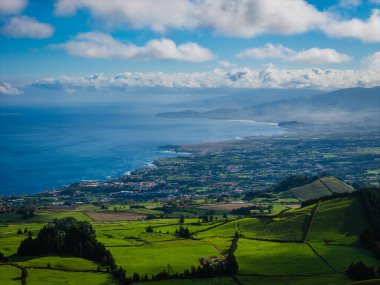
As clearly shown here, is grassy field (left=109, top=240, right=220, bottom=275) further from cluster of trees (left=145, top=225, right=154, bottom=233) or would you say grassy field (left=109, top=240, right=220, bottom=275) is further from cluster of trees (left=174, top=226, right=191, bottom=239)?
cluster of trees (left=145, top=225, right=154, bottom=233)

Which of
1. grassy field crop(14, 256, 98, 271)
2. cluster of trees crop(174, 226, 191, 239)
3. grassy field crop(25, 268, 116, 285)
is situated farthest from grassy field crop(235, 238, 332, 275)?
grassy field crop(14, 256, 98, 271)

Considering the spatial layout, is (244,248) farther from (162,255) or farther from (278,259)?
(162,255)

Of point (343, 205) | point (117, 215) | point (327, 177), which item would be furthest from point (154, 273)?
point (327, 177)

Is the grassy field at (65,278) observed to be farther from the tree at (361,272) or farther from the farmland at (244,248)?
the tree at (361,272)

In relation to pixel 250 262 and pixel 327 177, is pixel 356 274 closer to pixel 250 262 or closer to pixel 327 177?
pixel 250 262

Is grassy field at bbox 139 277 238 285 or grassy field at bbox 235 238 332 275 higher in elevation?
grassy field at bbox 235 238 332 275

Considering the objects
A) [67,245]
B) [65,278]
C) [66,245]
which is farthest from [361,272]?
[66,245]

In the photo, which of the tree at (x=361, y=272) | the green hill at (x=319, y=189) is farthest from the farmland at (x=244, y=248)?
the green hill at (x=319, y=189)
